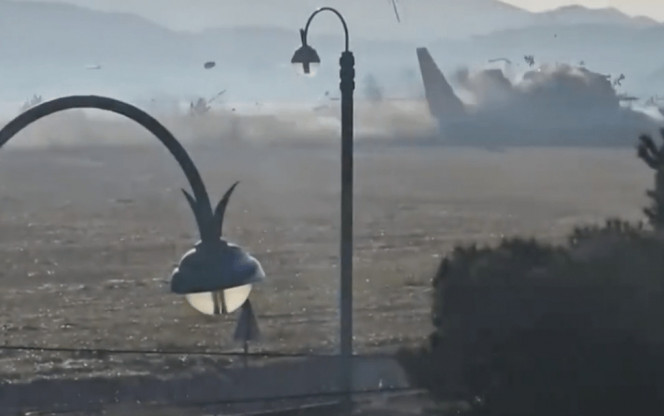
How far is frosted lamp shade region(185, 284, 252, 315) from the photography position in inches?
235

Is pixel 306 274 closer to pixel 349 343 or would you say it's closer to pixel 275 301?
pixel 275 301

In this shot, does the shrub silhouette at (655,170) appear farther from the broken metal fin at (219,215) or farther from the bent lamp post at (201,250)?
the bent lamp post at (201,250)

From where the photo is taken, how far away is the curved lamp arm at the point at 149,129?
606cm

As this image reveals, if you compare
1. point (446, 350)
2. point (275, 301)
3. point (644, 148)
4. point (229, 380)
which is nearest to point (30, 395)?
point (229, 380)

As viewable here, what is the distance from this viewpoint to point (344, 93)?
9.52 meters

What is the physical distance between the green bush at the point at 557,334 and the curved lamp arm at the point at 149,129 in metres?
3.28

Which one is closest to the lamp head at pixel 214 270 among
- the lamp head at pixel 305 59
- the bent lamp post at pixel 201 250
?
the bent lamp post at pixel 201 250

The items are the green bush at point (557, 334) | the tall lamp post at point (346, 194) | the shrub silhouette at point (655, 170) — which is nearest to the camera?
the green bush at point (557, 334)

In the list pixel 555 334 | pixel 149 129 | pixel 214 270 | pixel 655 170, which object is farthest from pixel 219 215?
pixel 655 170

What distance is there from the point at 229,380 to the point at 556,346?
4093 mm

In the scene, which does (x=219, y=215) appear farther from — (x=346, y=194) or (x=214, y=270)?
(x=346, y=194)

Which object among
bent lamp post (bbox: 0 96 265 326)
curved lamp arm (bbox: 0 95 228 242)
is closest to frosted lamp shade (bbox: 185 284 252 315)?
bent lamp post (bbox: 0 96 265 326)

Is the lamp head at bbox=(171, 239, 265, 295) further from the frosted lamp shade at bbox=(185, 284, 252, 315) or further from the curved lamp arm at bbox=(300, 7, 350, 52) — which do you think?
the curved lamp arm at bbox=(300, 7, 350, 52)

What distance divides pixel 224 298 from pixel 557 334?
341cm
